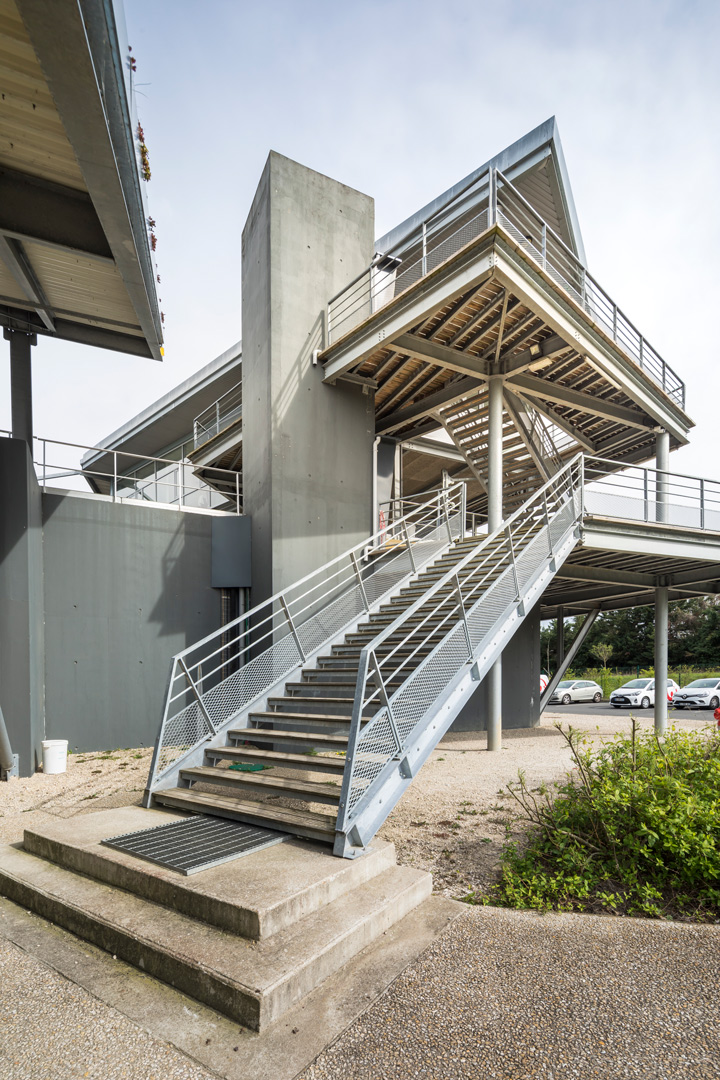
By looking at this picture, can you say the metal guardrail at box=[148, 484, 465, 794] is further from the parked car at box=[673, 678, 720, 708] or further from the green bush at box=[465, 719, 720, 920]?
the parked car at box=[673, 678, 720, 708]

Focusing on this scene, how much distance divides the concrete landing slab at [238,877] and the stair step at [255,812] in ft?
0.38

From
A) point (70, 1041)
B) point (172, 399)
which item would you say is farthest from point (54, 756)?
point (172, 399)

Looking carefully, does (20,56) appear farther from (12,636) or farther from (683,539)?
(683,539)

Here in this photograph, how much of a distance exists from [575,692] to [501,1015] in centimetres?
2754

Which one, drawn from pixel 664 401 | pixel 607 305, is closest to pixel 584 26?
pixel 607 305

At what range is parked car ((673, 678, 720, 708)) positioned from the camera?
23.4 meters

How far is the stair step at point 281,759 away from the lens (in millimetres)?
5234

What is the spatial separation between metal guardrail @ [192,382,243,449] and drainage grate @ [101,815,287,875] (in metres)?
13.3

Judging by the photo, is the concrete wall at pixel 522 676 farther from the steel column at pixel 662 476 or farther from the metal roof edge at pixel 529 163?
the metal roof edge at pixel 529 163

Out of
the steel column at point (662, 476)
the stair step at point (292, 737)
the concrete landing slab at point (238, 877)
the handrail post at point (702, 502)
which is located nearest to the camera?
the concrete landing slab at point (238, 877)

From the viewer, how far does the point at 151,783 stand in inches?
222

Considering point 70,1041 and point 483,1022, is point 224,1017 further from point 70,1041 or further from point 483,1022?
point 483,1022

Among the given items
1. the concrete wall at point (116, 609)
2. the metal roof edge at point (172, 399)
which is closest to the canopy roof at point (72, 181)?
the concrete wall at point (116, 609)

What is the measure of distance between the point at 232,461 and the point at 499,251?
10501 millimetres
